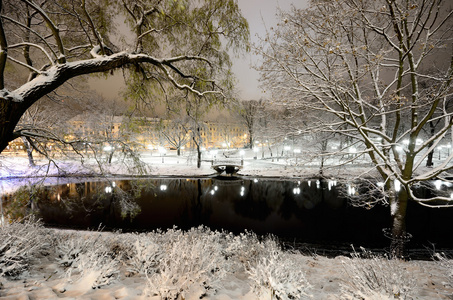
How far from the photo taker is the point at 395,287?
3.08m

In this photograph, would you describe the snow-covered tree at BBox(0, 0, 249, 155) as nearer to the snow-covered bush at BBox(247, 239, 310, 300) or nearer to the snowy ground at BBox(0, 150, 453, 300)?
the snowy ground at BBox(0, 150, 453, 300)

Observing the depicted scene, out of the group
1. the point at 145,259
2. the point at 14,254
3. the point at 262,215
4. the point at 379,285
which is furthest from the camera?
the point at 262,215

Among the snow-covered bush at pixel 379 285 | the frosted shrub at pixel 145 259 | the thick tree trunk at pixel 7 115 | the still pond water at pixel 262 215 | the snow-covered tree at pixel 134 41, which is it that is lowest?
the still pond water at pixel 262 215

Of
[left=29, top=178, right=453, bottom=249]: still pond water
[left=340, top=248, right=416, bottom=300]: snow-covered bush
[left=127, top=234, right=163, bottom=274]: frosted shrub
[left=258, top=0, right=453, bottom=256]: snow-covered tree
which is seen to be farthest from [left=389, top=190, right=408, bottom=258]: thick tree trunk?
[left=127, top=234, right=163, bottom=274]: frosted shrub

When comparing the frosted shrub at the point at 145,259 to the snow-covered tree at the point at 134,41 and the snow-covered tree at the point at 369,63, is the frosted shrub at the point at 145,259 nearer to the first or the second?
the snow-covered tree at the point at 134,41

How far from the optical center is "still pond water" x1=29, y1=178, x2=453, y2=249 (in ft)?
33.9

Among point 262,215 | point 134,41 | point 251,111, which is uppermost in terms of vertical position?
point 251,111

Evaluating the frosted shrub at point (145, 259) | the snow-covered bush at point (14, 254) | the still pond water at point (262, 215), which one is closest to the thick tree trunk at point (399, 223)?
the still pond water at point (262, 215)

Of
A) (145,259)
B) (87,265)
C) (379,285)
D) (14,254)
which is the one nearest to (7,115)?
(14,254)

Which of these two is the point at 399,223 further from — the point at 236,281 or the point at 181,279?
the point at 181,279

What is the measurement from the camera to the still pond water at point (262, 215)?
10.3m

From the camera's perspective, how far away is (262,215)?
13.6 meters

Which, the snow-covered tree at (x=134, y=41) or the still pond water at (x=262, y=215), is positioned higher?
the snow-covered tree at (x=134, y=41)

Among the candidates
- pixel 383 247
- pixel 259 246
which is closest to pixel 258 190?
pixel 383 247
